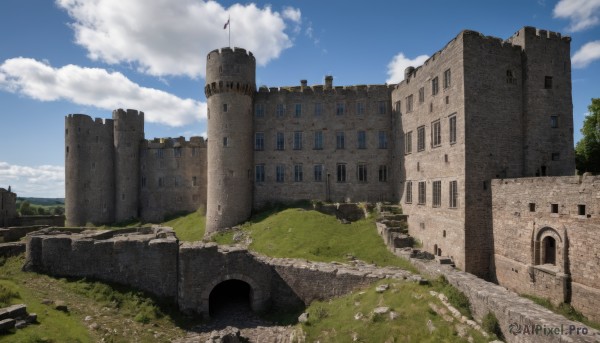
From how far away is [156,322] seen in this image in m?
20.3

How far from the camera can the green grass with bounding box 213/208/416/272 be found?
26802mm

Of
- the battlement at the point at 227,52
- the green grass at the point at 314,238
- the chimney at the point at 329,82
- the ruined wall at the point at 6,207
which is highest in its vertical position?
the battlement at the point at 227,52

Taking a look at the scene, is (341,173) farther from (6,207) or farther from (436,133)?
(6,207)

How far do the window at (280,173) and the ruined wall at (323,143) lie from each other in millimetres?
139

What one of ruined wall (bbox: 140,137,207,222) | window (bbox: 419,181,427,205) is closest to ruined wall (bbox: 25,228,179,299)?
window (bbox: 419,181,427,205)

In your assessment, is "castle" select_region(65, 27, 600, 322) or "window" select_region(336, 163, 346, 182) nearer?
"castle" select_region(65, 27, 600, 322)

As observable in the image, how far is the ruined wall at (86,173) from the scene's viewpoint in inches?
1982

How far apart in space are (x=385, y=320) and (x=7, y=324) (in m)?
16.7

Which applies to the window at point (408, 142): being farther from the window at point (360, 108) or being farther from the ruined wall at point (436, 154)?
the window at point (360, 108)

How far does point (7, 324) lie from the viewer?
14648 millimetres

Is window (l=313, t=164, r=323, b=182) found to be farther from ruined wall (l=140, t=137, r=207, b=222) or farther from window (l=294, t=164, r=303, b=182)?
ruined wall (l=140, t=137, r=207, b=222)

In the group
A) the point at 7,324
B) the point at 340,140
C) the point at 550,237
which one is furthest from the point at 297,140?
the point at 7,324

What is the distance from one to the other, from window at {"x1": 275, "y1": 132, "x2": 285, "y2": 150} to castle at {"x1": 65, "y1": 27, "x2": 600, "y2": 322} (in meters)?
0.25

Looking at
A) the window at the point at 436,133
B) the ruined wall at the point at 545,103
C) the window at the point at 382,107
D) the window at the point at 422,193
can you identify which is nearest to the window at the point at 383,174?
the window at the point at 382,107
